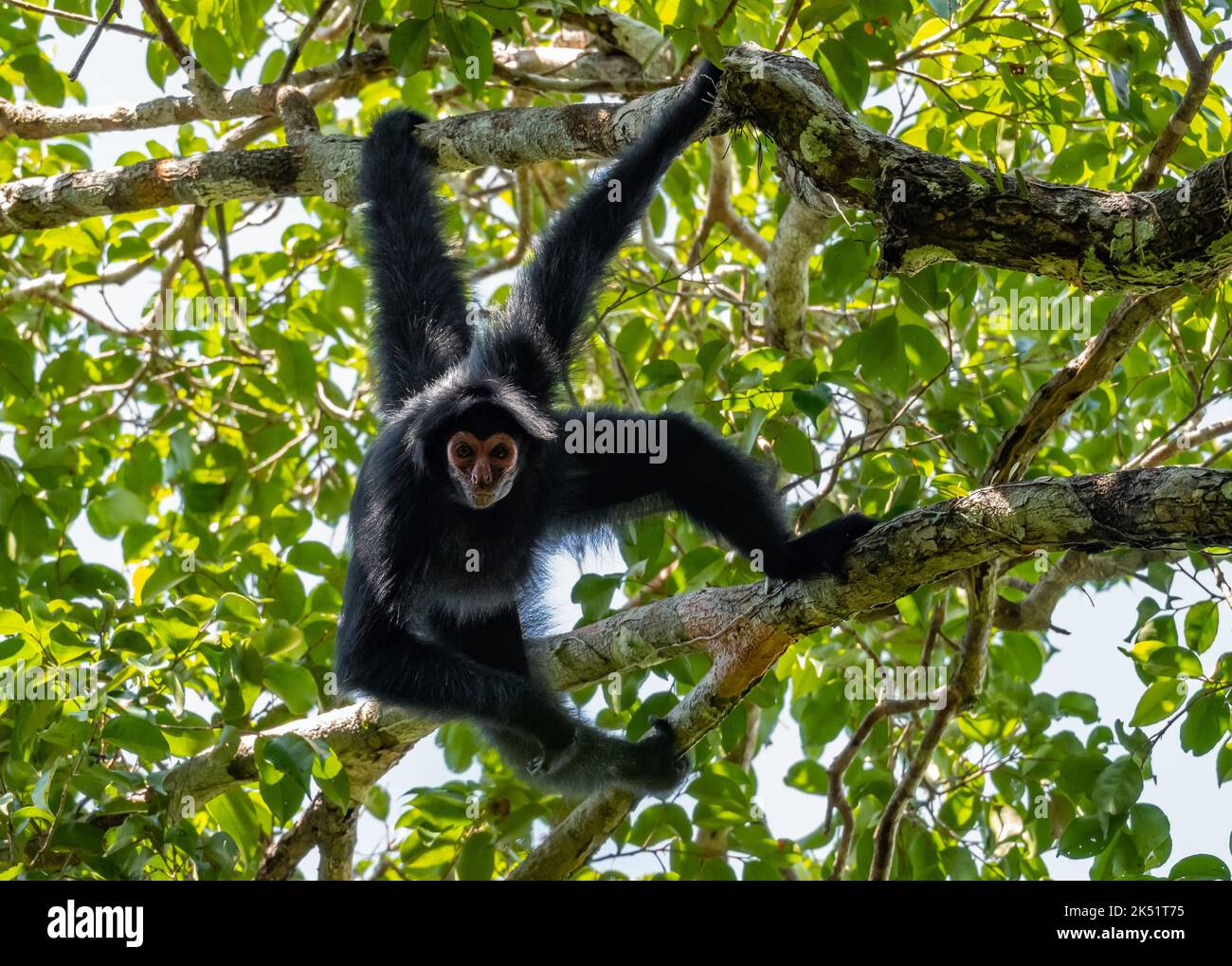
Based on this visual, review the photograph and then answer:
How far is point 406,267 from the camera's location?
7902 millimetres

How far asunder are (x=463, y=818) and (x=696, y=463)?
8.91 feet

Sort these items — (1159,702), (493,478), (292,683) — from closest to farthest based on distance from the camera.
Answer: (1159,702), (292,683), (493,478)

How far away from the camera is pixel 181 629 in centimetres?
659

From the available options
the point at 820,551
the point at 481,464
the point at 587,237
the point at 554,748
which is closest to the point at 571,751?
the point at 554,748

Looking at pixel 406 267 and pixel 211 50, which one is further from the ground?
pixel 211 50

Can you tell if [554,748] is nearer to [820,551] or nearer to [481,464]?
[481,464]

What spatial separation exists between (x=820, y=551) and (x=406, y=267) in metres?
3.54

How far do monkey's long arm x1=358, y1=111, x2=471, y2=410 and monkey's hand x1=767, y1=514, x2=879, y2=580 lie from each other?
2920 millimetres

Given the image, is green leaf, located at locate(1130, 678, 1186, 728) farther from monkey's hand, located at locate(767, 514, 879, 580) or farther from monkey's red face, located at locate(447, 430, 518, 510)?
monkey's red face, located at locate(447, 430, 518, 510)

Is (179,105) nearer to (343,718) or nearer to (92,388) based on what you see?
(92,388)

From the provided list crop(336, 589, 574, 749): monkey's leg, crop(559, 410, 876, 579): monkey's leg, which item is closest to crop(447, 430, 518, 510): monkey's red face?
crop(559, 410, 876, 579): monkey's leg

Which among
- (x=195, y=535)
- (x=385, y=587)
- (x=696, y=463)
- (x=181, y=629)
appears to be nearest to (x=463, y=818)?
(x=385, y=587)

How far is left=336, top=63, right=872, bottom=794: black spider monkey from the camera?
711cm

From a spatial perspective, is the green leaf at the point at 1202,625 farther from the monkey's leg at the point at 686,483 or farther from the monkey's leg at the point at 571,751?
the monkey's leg at the point at 571,751
